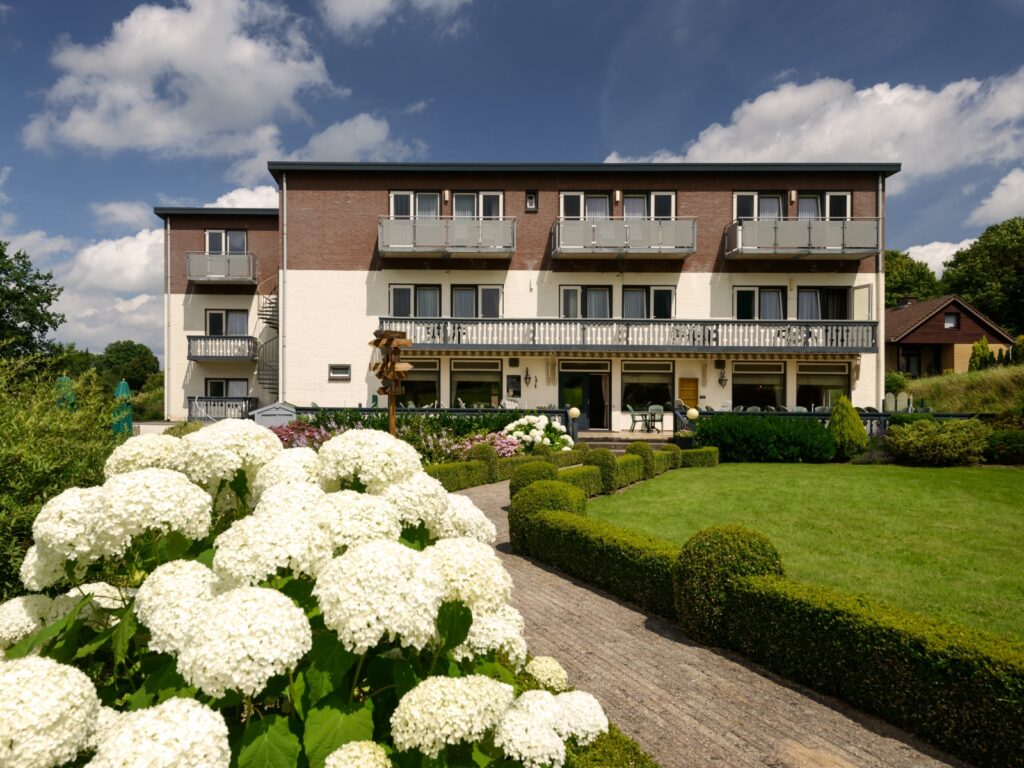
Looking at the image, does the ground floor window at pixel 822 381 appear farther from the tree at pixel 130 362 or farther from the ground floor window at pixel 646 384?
the tree at pixel 130 362

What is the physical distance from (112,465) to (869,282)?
28.3 meters

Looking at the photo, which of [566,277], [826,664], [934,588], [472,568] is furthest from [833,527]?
[566,277]

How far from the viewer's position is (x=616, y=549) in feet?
25.2

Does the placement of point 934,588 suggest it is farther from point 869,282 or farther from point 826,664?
point 869,282

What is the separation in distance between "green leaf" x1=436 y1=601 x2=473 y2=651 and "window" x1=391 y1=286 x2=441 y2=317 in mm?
23315

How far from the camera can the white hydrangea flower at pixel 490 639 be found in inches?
78.9

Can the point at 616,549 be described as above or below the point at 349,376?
below

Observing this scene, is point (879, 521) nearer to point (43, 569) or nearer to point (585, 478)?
point (585, 478)

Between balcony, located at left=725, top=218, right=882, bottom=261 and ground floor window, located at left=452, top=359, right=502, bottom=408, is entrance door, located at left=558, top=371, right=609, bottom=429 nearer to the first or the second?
ground floor window, located at left=452, top=359, right=502, bottom=408

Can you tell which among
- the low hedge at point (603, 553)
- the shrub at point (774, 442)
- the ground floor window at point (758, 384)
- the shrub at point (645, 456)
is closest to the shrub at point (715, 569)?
the low hedge at point (603, 553)

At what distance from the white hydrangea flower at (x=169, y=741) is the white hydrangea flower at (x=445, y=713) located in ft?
1.56

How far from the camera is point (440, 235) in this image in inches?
933

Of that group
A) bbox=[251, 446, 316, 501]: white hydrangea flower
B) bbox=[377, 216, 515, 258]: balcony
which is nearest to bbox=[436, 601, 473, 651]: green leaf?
bbox=[251, 446, 316, 501]: white hydrangea flower

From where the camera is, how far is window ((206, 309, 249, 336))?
1119 inches
